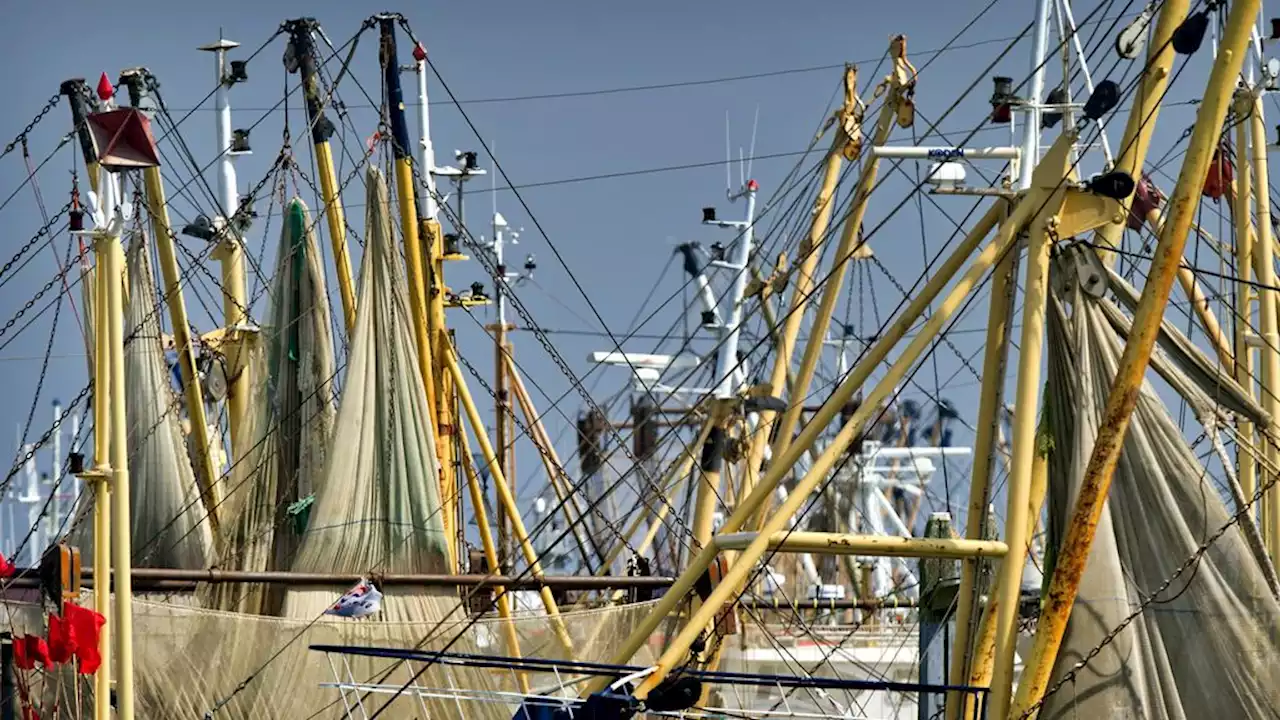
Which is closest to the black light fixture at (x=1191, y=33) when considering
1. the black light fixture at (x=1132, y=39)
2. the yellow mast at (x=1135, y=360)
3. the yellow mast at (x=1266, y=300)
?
the yellow mast at (x=1135, y=360)

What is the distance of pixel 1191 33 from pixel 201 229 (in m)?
15.9

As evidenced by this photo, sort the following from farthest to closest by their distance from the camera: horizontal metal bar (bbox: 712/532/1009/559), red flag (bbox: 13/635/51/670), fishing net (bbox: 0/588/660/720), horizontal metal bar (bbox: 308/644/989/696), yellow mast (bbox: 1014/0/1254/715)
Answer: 1. fishing net (bbox: 0/588/660/720)
2. red flag (bbox: 13/635/51/670)
3. horizontal metal bar (bbox: 712/532/1009/559)
4. yellow mast (bbox: 1014/0/1254/715)
5. horizontal metal bar (bbox: 308/644/989/696)

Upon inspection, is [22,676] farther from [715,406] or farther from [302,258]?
[715,406]

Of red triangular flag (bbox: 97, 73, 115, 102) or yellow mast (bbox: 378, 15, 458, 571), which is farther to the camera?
yellow mast (bbox: 378, 15, 458, 571)

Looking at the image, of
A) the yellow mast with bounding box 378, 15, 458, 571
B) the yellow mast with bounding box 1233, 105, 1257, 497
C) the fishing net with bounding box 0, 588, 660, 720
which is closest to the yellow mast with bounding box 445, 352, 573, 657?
the yellow mast with bounding box 378, 15, 458, 571

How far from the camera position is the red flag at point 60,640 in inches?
845

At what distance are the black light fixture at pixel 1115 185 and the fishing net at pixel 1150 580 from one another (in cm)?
88

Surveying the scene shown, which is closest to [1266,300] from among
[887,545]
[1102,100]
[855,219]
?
[855,219]

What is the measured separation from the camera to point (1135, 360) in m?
18.6

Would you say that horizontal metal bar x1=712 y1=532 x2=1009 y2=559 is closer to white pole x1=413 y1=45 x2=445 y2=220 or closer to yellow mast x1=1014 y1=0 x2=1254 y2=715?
yellow mast x1=1014 y1=0 x2=1254 y2=715

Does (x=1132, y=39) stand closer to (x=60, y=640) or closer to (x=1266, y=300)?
(x=1266, y=300)

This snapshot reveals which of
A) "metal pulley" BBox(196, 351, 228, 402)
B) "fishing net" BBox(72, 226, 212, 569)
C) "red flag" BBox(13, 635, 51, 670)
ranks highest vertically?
"metal pulley" BBox(196, 351, 228, 402)

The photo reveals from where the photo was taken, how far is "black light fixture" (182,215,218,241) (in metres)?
31.7

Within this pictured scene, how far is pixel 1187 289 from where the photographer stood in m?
25.9
